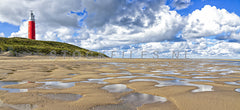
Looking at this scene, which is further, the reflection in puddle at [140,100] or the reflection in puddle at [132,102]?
the reflection in puddle at [140,100]

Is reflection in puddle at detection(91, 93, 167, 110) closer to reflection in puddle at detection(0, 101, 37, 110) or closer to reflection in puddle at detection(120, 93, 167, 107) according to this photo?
reflection in puddle at detection(120, 93, 167, 107)

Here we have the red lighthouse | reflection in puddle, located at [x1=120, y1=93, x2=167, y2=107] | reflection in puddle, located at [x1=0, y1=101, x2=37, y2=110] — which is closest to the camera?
reflection in puddle, located at [x1=0, y1=101, x2=37, y2=110]

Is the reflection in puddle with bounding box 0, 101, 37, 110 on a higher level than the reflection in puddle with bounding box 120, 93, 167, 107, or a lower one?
higher

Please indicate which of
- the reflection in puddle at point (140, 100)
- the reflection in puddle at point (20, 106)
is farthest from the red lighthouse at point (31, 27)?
the reflection in puddle at point (140, 100)

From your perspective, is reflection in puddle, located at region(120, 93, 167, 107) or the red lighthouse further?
the red lighthouse

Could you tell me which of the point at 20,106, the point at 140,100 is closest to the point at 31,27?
the point at 20,106

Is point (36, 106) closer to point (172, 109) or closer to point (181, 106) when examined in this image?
point (172, 109)

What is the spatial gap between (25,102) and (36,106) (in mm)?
497

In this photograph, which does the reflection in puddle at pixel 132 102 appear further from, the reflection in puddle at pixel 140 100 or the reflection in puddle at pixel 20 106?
the reflection in puddle at pixel 20 106

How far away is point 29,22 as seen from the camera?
198 ft

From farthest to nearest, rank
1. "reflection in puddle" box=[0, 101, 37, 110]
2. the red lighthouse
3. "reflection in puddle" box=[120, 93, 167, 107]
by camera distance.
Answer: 1. the red lighthouse
2. "reflection in puddle" box=[120, 93, 167, 107]
3. "reflection in puddle" box=[0, 101, 37, 110]

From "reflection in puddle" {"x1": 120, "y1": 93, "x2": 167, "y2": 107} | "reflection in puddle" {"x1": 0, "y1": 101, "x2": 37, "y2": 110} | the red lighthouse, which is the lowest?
"reflection in puddle" {"x1": 120, "y1": 93, "x2": 167, "y2": 107}

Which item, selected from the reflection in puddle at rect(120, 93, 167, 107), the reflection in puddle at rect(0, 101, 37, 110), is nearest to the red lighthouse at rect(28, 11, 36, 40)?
the reflection in puddle at rect(0, 101, 37, 110)

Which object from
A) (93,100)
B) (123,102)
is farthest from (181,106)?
(93,100)
